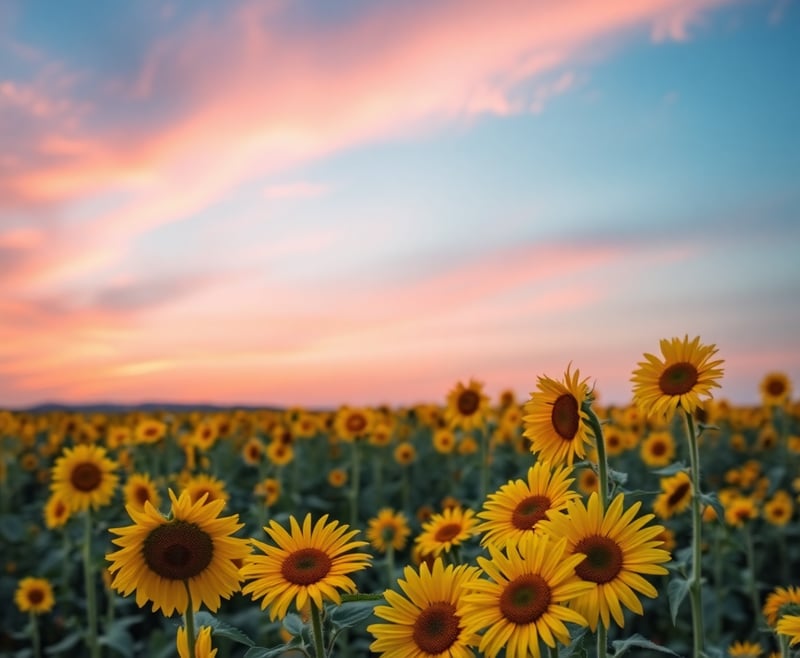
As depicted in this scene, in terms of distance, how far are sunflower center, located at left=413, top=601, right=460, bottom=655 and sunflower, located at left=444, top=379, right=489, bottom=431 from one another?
22.1ft

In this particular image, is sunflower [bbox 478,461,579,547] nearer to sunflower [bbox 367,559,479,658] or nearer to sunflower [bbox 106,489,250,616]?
sunflower [bbox 367,559,479,658]

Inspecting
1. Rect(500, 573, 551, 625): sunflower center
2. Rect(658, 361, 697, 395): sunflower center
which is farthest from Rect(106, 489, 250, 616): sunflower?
Rect(658, 361, 697, 395): sunflower center

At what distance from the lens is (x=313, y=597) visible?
2.54m

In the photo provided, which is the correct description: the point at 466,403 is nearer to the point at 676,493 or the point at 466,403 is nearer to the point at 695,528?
the point at 676,493

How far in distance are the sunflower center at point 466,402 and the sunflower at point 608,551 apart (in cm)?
675

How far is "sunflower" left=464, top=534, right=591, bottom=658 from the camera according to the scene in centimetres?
225

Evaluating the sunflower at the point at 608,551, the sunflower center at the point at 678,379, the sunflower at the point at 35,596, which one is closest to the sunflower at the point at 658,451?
the sunflower center at the point at 678,379

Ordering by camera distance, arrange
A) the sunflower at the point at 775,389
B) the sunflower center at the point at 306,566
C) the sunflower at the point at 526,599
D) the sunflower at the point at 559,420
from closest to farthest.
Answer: the sunflower at the point at 526,599 < the sunflower center at the point at 306,566 < the sunflower at the point at 559,420 < the sunflower at the point at 775,389

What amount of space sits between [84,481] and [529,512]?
5.53m

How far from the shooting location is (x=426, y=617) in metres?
2.47

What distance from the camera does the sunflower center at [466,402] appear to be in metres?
9.31

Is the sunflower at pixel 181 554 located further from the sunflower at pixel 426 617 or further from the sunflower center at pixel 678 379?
the sunflower center at pixel 678 379

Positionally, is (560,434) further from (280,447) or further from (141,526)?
(280,447)

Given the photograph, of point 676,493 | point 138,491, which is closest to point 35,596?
point 138,491
